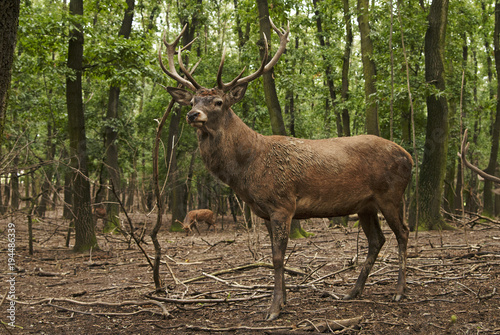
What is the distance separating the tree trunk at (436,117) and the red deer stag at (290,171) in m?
7.32

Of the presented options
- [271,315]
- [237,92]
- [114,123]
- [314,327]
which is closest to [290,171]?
[237,92]

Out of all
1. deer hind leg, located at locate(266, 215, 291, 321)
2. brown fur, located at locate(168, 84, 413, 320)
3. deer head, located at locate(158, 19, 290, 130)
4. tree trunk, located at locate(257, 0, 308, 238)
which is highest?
tree trunk, located at locate(257, 0, 308, 238)

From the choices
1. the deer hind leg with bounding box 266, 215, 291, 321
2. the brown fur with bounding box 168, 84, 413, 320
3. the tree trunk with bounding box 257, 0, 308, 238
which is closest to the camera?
the deer hind leg with bounding box 266, 215, 291, 321

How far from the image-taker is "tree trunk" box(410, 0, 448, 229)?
12.3m

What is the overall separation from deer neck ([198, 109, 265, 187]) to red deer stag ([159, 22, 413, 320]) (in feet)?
0.04

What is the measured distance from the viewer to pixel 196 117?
4777 mm

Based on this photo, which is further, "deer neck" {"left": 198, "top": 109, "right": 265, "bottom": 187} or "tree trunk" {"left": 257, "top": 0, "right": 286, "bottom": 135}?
"tree trunk" {"left": 257, "top": 0, "right": 286, "bottom": 135}

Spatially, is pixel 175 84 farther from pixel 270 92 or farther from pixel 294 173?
pixel 294 173

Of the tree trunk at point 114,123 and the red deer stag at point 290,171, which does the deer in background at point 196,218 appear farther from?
the red deer stag at point 290,171

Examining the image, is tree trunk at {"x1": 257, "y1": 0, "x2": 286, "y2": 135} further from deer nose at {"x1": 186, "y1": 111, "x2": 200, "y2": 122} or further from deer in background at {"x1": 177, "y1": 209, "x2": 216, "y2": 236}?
deer in background at {"x1": 177, "y1": 209, "x2": 216, "y2": 236}

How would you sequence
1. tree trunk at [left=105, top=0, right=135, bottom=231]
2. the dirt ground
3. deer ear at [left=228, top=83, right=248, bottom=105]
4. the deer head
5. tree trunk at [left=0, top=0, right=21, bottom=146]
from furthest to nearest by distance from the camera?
1. tree trunk at [left=105, top=0, right=135, bottom=231]
2. deer ear at [left=228, top=83, right=248, bottom=105]
3. the deer head
4. the dirt ground
5. tree trunk at [left=0, top=0, right=21, bottom=146]

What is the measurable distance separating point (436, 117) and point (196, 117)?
9.64 meters

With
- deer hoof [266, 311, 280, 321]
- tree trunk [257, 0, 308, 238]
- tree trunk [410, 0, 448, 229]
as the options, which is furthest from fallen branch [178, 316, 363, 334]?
tree trunk [410, 0, 448, 229]

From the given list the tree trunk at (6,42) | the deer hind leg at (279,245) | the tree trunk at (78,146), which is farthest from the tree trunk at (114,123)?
the tree trunk at (6,42)
